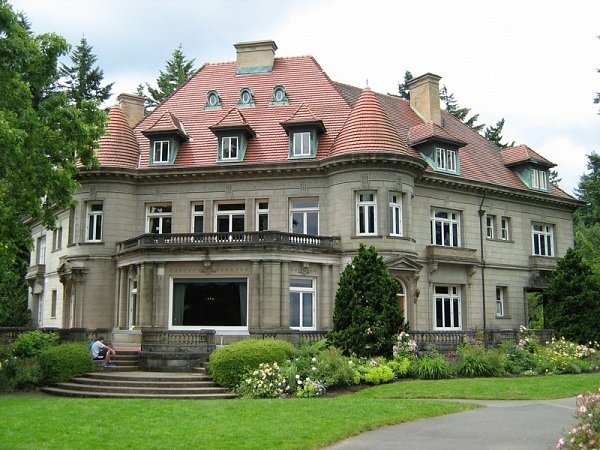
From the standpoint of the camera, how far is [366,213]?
101ft

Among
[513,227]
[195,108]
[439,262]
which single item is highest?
[195,108]

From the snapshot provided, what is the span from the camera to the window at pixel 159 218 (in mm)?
33312

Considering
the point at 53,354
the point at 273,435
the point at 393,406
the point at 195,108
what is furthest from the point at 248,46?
the point at 273,435

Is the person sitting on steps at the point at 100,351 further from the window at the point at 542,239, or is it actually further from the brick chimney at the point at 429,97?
the window at the point at 542,239

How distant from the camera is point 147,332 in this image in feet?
81.8

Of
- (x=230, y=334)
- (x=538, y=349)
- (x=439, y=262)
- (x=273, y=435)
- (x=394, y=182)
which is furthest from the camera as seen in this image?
(x=439, y=262)

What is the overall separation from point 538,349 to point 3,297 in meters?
34.6

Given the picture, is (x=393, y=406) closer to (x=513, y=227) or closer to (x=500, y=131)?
(x=513, y=227)

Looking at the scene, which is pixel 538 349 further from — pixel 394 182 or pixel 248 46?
pixel 248 46

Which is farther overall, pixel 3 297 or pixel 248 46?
pixel 3 297

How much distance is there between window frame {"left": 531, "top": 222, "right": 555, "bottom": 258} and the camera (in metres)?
38.6

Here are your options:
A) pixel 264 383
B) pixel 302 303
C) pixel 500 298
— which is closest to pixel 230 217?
pixel 302 303

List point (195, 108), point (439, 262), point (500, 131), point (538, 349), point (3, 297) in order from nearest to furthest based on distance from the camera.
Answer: point (538, 349)
point (439, 262)
point (195, 108)
point (3, 297)
point (500, 131)

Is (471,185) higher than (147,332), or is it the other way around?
(471,185)
